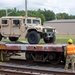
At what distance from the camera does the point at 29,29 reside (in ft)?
56.4

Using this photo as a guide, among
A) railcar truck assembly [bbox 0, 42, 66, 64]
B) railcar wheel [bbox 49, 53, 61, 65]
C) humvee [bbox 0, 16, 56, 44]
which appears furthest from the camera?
humvee [bbox 0, 16, 56, 44]

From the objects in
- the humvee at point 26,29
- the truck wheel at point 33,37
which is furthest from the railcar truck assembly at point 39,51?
the humvee at point 26,29

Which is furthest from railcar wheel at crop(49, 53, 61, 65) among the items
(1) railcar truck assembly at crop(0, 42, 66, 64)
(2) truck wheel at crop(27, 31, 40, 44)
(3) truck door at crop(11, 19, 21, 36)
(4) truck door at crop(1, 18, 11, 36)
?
(4) truck door at crop(1, 18, 11, 36)

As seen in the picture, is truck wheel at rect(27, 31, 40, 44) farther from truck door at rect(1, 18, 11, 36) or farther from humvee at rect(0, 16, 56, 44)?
truck door at rect(1, 18, 11, 36)

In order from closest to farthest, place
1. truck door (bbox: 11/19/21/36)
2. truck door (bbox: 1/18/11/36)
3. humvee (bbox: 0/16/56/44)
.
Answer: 1. humvee (bbox: 0/16/56/44)
2. truck door (bbox: 11/19/21/36)
3. truck door (bbox: 1/18/11/36)

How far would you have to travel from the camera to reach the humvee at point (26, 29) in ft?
55.2

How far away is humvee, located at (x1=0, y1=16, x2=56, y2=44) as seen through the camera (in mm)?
16812

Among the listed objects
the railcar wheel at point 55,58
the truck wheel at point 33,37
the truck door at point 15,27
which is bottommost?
the railcar wheel at point 55,58

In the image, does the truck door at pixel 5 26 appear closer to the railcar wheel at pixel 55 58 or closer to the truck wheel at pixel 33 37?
the truck wheel at pixel 33 37

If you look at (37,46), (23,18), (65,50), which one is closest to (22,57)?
(23,18)

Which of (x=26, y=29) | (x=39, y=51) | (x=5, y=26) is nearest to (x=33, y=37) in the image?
(x=26, y=29)

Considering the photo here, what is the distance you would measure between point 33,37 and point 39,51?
1.24 m

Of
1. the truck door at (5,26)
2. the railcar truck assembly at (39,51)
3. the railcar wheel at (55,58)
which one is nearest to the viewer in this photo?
the railcar truck assembly at (39,51)

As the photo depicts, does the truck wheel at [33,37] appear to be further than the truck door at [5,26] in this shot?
No
